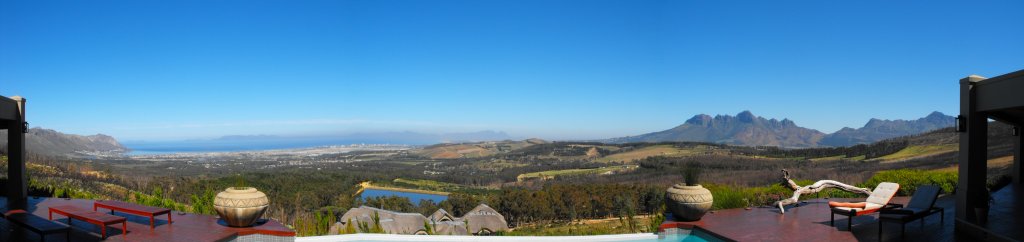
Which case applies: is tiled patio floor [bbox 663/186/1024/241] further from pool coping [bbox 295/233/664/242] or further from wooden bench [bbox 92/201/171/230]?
wooden bench [bbox 92/201/171/230]

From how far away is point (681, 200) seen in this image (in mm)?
9891

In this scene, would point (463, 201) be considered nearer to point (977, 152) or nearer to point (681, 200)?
point (681, 200)

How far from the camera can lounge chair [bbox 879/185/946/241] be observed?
8336 millimetres

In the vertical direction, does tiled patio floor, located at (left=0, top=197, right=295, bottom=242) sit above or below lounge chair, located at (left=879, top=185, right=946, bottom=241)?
below

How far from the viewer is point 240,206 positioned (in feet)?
29.9

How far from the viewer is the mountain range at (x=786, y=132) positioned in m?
129

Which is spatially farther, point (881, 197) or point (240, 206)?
point (881, 197)

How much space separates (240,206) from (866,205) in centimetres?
1038

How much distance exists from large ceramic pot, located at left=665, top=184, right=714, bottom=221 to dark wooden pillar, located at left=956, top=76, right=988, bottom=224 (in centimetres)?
355

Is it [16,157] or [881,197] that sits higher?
[16,157]


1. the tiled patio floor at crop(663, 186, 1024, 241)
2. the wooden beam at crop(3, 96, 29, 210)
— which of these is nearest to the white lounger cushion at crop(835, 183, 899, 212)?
the tiled patio floor at crop(663, 186, 1024, 241)

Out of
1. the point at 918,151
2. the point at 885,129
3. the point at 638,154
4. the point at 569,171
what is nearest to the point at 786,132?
the point at 885,129

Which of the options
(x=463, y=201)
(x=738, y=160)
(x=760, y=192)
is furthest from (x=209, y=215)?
(x=738, y=160)

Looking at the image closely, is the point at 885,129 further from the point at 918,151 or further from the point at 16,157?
the point at 16,157
